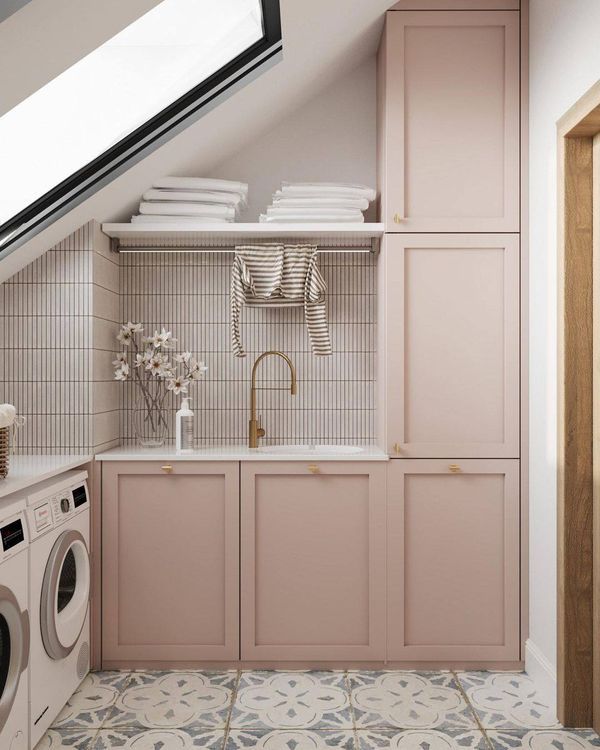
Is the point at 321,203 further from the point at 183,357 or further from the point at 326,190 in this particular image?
the point at 183,357

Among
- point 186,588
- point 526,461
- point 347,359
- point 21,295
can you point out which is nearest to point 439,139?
point 347,359

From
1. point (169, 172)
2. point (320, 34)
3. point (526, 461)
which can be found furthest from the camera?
point (169, 172)

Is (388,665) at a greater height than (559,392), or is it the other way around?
(559,392)

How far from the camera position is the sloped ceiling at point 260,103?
2.55m

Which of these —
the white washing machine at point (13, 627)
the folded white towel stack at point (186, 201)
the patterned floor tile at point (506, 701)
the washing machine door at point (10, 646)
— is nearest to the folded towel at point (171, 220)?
the folded white towel stack at point (186, 201)

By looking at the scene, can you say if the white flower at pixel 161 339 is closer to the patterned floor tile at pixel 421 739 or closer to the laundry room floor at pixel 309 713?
the laundry room floor at pixel 309 713

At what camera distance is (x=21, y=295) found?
2.89m

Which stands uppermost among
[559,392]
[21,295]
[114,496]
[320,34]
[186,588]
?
[320,34]

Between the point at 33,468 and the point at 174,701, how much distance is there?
1.02 meters

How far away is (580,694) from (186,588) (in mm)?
1520

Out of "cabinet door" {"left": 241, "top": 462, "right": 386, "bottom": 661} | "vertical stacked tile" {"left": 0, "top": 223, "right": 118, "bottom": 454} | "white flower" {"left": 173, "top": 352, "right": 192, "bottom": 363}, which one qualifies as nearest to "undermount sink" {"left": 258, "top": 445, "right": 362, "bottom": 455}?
"cabinet door" {"left": 241, "top": 462, "right": 386, "bottom": 661}

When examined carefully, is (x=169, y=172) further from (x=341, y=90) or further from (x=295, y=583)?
(x=295, y=583)

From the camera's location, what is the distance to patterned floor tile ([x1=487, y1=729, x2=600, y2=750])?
7.48ft

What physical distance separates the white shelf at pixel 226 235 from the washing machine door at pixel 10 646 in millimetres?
1600
